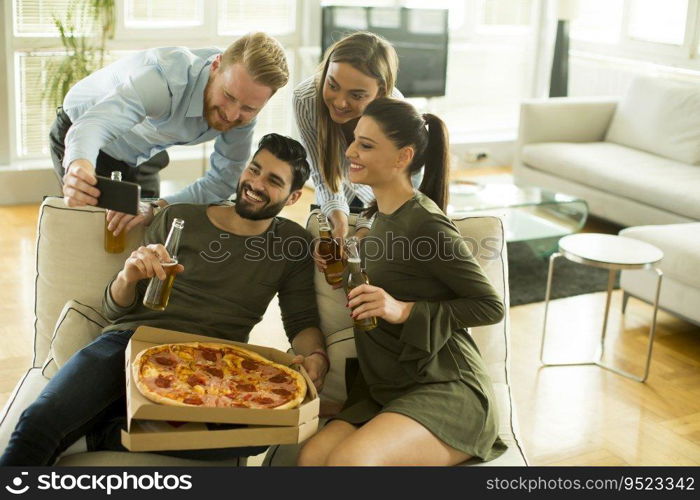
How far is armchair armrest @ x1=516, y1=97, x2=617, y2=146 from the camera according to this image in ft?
19.4

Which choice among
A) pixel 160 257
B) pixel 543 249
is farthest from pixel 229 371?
pixel 543 249

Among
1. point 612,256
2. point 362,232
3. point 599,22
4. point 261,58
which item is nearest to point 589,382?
point 612,256

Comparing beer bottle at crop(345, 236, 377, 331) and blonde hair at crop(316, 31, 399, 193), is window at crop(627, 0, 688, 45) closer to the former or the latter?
blonde hair at crop(316, 31, 399, 193)

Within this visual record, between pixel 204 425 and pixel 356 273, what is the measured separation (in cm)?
53

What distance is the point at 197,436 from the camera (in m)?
1.93

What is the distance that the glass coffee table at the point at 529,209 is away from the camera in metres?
4.69

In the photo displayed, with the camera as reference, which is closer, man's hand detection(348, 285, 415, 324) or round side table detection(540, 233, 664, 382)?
man's hand detection(348, 285, 415, 324)

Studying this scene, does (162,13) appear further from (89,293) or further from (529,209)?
(89,293)

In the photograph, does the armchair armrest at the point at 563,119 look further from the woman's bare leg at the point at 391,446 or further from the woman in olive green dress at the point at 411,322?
the woman's bare leg at the point at 391,446

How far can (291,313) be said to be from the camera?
2.53m

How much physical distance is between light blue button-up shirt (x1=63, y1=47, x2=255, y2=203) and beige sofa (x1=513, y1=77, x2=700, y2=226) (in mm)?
2924

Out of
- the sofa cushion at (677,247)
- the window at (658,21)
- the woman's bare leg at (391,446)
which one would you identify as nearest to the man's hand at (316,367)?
the woman's bare leg at (391,446)

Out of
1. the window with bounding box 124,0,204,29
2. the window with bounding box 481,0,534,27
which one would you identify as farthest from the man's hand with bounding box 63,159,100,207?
the window with bounding box 481,0,534,27

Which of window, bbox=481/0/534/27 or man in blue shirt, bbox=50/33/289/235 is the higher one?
window, bbox=481/0/534/27
